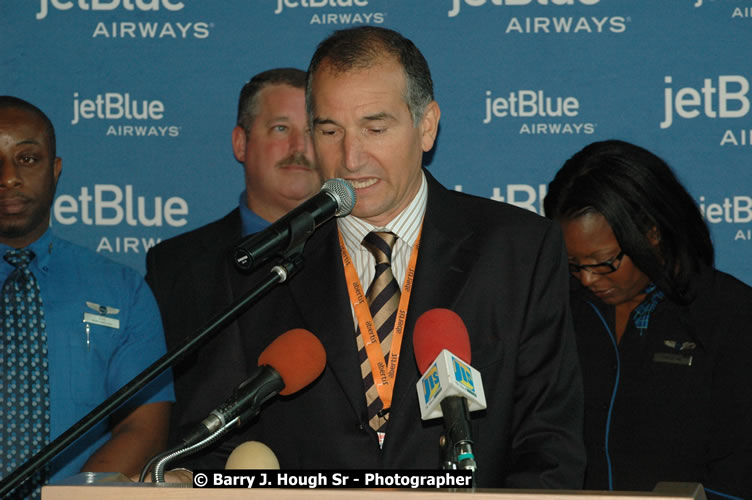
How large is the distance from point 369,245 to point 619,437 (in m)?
1.60

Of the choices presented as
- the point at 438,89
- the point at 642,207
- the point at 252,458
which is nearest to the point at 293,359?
the point at 252,458

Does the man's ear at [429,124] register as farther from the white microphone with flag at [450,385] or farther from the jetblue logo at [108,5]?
the jetblue logo at [108,5]

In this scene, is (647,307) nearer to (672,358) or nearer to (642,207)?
(672,358)

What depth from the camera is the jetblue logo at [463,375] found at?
1.60m

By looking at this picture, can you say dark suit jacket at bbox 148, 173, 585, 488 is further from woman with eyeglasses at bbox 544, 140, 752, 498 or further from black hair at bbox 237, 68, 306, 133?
black hair at bbox 237, 68, 306, 133

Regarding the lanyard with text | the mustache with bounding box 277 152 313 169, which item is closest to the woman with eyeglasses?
the mustache with bounding box 277 152 313 169

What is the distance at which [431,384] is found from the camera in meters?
1.64

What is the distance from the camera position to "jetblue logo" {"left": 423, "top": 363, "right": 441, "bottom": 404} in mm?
1612

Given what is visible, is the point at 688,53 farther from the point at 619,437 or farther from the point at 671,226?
the point at 619,437

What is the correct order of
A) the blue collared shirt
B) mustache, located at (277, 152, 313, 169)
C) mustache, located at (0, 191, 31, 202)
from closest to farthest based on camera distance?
the blue collared shirt, mustache, located at (0, 191, 31, 202), mustache, located at (277, 152, 313, 169)

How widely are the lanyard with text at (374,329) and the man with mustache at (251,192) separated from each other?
154cm

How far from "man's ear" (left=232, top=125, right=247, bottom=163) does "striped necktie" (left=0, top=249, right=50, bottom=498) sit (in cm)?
121

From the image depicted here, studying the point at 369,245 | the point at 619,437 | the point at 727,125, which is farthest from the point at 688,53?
the point at 369,245

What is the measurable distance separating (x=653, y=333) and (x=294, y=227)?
229 cm
